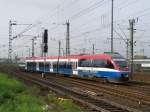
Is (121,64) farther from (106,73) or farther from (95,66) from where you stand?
(95,66)

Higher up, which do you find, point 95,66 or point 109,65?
point 109,65

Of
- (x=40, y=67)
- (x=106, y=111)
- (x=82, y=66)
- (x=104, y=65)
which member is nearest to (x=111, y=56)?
(x=104, y=65)

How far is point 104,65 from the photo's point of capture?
36.5 metres

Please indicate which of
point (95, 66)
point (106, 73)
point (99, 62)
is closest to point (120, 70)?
point (106, 73)

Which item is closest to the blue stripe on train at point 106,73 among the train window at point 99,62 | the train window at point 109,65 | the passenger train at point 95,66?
the passenger train at point 95,66

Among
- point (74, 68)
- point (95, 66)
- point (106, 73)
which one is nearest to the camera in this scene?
point (106, 73)

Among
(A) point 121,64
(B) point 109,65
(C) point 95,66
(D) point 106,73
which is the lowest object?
(D) point 106,73

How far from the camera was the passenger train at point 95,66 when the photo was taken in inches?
1372

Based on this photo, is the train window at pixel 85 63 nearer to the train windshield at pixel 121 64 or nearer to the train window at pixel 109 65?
the train window at pixel 109 65

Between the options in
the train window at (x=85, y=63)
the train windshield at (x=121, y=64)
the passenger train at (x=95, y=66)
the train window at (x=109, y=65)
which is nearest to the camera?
the passenger train at (x=95, y=66)

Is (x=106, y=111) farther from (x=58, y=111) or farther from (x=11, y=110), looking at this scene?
(x=11, y=110)

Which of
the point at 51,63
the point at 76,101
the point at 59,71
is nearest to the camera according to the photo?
the point at 76,101

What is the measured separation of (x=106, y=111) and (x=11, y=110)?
154 inches

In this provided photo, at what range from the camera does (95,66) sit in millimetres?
38719
